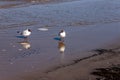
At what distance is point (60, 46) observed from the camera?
47.9 feet

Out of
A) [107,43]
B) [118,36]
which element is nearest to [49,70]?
[107,43]

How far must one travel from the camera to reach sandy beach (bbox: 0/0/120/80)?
11.2 m


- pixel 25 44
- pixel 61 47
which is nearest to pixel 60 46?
pixel 61 47

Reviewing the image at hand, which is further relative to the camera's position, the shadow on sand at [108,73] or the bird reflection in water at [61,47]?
the bird reflection in water at [61,47]

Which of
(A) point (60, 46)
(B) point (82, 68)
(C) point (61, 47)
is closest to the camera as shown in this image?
(B) point (82, 68)

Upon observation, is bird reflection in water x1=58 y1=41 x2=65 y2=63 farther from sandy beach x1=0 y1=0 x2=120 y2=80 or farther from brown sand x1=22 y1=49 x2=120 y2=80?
brown sand x1=22 y1=49 x2=120 y2=80

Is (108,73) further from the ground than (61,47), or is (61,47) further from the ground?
(108,73)

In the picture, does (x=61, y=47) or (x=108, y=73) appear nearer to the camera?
(x=108, y=73)

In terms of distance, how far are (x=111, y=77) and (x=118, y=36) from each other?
669cm

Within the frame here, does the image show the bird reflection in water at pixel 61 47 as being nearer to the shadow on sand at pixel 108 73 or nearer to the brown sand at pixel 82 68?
the brown sand at pixel 82 68

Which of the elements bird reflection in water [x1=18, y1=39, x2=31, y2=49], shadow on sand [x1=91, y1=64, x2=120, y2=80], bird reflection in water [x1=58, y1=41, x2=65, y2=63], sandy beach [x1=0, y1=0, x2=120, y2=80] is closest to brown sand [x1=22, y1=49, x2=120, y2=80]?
sandy beach [x1=0, y1=0, x2=120, y2=80]

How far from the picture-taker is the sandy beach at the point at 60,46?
11.2 meters

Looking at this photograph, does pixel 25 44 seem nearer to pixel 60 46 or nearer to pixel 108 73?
pixel 60 46

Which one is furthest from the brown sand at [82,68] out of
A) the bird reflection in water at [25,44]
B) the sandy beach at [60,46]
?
the bird reflection in water at [25,44]
